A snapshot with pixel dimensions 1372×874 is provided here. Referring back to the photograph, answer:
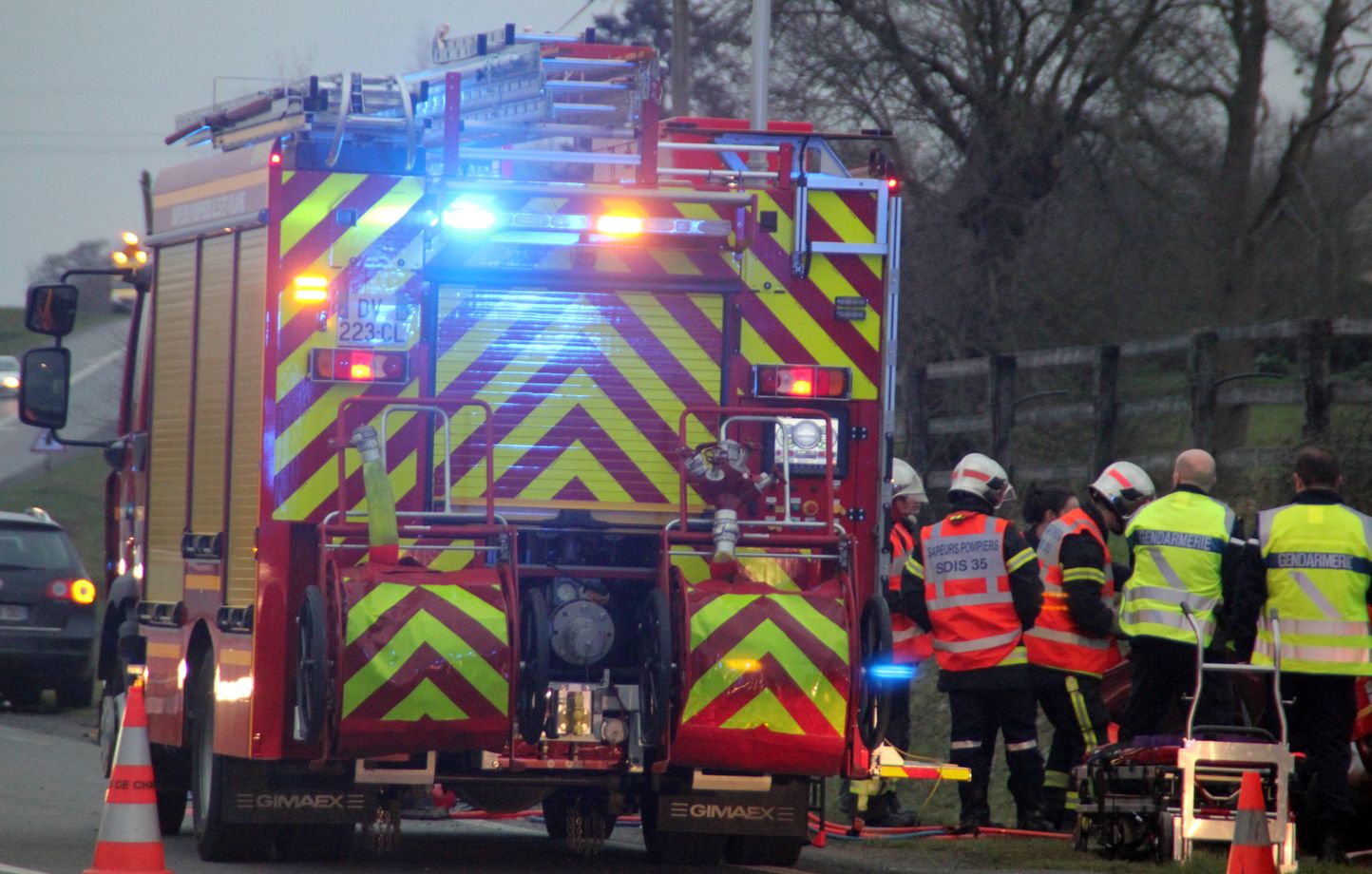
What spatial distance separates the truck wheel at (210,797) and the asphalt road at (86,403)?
30250 millimetres

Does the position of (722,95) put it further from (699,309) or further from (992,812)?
(699,309)

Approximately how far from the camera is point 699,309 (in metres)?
8.85

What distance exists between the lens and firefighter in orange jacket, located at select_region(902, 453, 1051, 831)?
10.3m

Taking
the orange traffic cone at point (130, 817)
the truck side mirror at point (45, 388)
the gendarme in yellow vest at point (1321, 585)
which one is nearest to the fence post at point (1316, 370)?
the gendarme in yellow vest at point (1321, 585)

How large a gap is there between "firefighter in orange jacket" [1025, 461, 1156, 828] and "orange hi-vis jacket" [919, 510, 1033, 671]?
35 cm

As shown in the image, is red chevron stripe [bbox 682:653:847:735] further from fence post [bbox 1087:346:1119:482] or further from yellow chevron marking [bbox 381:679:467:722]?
fence post [bbox 1087:346:1119:482]

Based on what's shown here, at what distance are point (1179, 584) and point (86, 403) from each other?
45.6 m

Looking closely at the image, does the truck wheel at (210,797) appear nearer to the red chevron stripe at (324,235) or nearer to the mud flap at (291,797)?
the mud flap at (291,797)

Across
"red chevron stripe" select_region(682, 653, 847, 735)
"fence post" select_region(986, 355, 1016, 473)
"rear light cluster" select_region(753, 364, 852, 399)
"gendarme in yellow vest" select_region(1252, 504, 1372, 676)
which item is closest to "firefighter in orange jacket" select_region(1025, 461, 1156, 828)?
"gendarme in yellow vest" select_region(1252, 504, 1372, 676)

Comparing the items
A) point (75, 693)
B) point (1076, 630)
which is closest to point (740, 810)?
point (1076, 630)

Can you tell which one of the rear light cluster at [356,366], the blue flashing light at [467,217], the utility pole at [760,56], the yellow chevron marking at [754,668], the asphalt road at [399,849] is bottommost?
the asphalt road at [399,849]

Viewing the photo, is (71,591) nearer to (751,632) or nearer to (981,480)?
(981,480)

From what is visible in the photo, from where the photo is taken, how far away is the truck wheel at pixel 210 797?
8672mm

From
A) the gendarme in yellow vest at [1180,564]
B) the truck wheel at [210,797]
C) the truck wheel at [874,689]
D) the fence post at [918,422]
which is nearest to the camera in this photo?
the truck wheel at [874,689]
